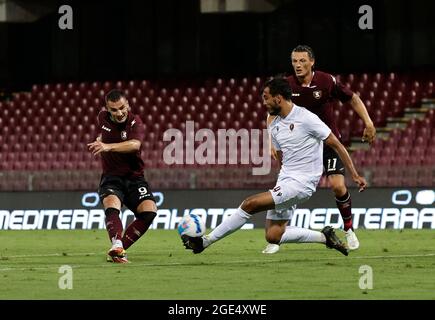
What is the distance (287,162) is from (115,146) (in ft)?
6.16

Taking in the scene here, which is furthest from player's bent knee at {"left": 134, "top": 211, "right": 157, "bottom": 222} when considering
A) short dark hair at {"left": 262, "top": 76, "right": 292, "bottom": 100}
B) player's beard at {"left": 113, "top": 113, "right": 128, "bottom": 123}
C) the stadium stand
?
the stadium stand

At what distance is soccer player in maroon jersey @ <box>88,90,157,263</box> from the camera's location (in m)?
12.9

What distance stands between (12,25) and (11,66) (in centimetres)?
124

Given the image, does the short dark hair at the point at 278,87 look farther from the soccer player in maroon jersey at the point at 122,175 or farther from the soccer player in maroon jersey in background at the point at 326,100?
the soccer player in maroon jersey in background at the point at 326,100

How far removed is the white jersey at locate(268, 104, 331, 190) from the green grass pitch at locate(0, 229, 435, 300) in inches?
38.2

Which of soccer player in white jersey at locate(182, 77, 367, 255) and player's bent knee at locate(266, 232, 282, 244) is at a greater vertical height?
soccer player in white jersey at locate(182, 77, 367, 255)

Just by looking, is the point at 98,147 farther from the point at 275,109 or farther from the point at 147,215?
the point at 275,109

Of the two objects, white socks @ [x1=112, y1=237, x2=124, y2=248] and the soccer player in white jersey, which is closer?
the soccer player in white jersey

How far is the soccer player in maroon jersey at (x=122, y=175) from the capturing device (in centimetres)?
1286

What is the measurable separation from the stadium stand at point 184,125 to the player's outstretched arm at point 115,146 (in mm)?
8241

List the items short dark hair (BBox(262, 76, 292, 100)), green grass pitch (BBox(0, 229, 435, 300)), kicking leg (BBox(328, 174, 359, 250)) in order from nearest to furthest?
green grass pitch (BBox(0, 229, 435, 300))
short dark hair (BBox(262, 76, 292, 100))
kicking leg (BBox(328, 174, 359, 250))

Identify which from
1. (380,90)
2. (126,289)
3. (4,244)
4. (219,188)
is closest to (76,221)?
(219,188)

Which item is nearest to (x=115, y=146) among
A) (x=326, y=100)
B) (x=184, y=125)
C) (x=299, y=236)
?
(x=299, y=236)

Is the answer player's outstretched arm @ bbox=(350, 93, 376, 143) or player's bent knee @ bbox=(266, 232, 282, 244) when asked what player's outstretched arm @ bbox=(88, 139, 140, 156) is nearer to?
player's bent knee @ bbox=(266, 232, 282, 244)
